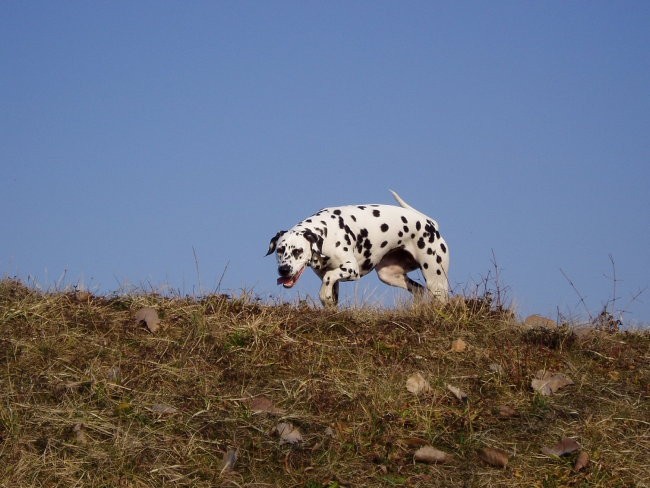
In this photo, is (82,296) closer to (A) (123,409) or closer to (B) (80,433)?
(A) (123,409)

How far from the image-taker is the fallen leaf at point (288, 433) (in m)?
7.21

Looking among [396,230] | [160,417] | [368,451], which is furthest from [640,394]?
[396,230]

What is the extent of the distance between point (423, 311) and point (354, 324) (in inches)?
33.2

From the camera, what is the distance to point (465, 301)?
995cm

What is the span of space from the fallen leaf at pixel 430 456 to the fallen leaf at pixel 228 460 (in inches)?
54.1

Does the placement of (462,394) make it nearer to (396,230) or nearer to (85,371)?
(85,371)

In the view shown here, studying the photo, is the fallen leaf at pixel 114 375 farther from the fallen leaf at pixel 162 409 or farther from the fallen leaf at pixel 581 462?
the fallen leaf at pixel 581 462

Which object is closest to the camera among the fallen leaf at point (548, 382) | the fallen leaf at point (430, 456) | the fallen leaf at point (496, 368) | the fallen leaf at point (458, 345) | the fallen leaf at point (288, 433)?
the fallen leaf at point (430, 456)

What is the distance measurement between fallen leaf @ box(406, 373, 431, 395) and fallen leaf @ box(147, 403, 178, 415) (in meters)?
2.00

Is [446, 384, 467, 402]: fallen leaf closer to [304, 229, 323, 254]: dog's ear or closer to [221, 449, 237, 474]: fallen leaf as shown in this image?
[221, 449, 237, 474]: fallen leaf

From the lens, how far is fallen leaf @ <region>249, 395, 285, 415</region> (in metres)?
7.61

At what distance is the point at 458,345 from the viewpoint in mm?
8922

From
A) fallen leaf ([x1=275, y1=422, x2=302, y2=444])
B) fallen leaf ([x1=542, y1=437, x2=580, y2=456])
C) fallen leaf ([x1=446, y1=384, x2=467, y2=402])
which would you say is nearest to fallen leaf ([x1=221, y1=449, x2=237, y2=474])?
fallen leaf ([x1=275, y1=422, x2=302, y2=444])

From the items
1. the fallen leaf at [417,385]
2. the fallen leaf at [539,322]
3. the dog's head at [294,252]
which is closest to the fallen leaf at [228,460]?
the fallen leaf at [417,385]
